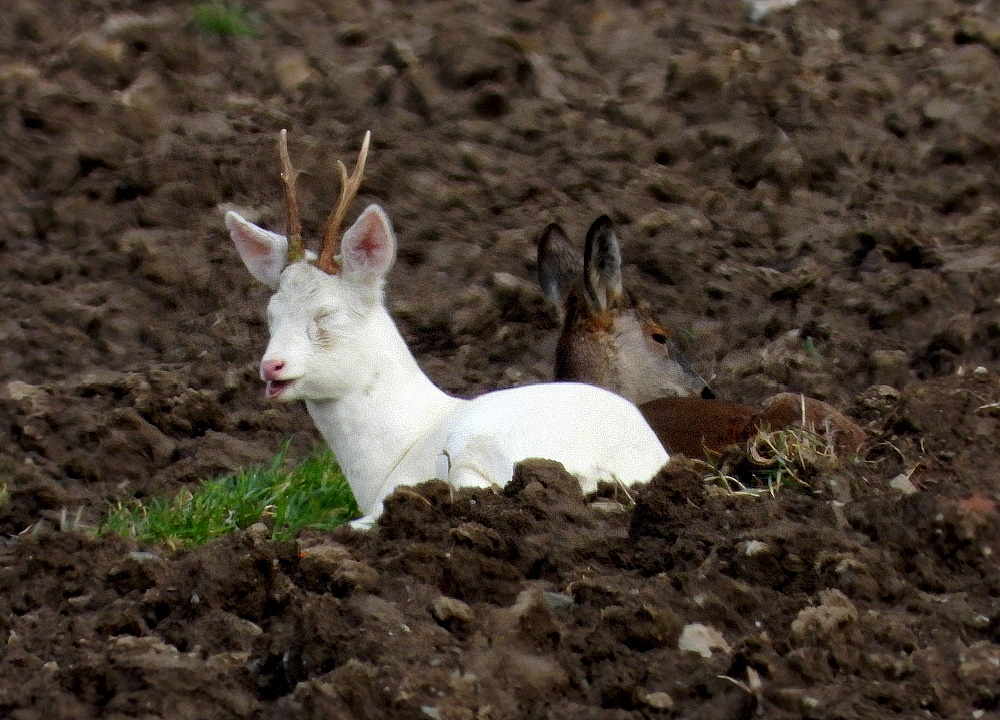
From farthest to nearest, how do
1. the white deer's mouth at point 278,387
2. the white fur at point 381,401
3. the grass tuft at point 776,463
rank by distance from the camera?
the white deer's mouth at point 278,387 → the white fur at point 381,401 → the grass tuft at point 776,463

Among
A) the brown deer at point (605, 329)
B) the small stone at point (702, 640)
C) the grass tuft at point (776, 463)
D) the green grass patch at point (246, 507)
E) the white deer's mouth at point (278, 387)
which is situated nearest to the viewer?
the small stone at point (702, 640)

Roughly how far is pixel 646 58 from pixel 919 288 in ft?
10.6

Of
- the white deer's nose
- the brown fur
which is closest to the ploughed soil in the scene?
the brown fur

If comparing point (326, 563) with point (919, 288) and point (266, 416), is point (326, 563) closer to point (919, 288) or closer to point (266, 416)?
point (266, 416)

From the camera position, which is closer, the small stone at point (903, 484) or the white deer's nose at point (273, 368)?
the small stone at point (903, 484)

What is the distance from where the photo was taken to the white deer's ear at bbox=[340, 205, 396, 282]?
253 inches

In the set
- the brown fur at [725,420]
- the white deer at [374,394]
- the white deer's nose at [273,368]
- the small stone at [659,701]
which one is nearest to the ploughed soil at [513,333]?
the small stone at [659,701]

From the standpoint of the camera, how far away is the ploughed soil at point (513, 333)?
394 cm

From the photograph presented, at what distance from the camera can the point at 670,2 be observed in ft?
40.1

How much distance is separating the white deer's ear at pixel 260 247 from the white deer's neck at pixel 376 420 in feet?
1.55

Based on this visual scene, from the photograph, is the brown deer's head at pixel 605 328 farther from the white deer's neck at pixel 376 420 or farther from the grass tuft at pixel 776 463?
the grass tuft at pixel 776 463

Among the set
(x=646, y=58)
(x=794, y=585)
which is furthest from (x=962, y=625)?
(x=646, y=58)

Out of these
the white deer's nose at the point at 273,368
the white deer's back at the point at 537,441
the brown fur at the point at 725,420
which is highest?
the white deer's nose at the point at 273,368

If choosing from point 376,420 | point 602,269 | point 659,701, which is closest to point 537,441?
point 376,420
